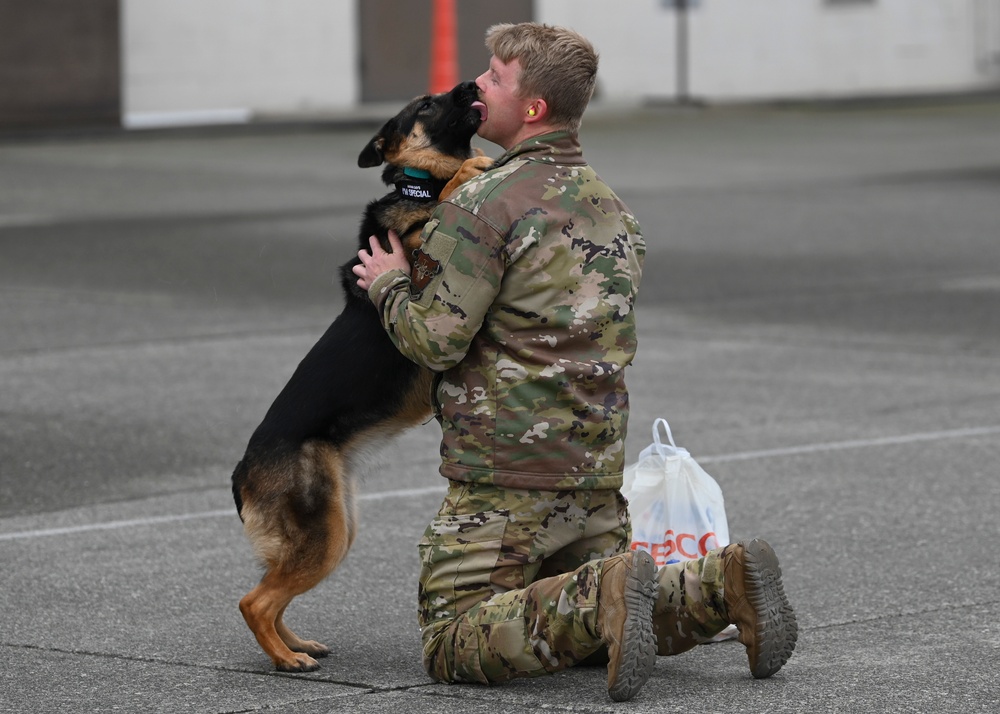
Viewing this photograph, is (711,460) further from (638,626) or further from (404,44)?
(404,44)

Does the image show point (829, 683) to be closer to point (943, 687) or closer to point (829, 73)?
point (943, 687)

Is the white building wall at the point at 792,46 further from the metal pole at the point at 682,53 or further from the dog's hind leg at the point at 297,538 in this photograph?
the dog's hind leg at the point at 297,538

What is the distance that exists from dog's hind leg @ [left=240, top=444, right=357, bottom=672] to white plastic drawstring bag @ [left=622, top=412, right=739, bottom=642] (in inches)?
36.2

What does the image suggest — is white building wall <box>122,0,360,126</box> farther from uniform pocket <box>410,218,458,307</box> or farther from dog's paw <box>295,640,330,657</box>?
uniform pocket <box>410,218,458,307</box>

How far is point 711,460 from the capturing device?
7.61 meters

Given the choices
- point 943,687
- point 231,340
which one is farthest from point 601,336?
point 231,340

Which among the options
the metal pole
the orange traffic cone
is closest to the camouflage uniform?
the orange traffic cone

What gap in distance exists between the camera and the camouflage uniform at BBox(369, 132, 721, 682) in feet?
14.9

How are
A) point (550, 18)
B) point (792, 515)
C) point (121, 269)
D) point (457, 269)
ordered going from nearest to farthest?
point (457, 269)
point (792, 515)
point (121, 269)
point (550, 18)

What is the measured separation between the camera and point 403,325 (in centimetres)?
459

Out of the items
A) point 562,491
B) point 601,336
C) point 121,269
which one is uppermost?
point 601,336

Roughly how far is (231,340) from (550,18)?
21.4 metres

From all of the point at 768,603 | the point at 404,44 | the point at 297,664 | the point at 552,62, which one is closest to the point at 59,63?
the point at 404,44

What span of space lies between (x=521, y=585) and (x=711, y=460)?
3.05m
